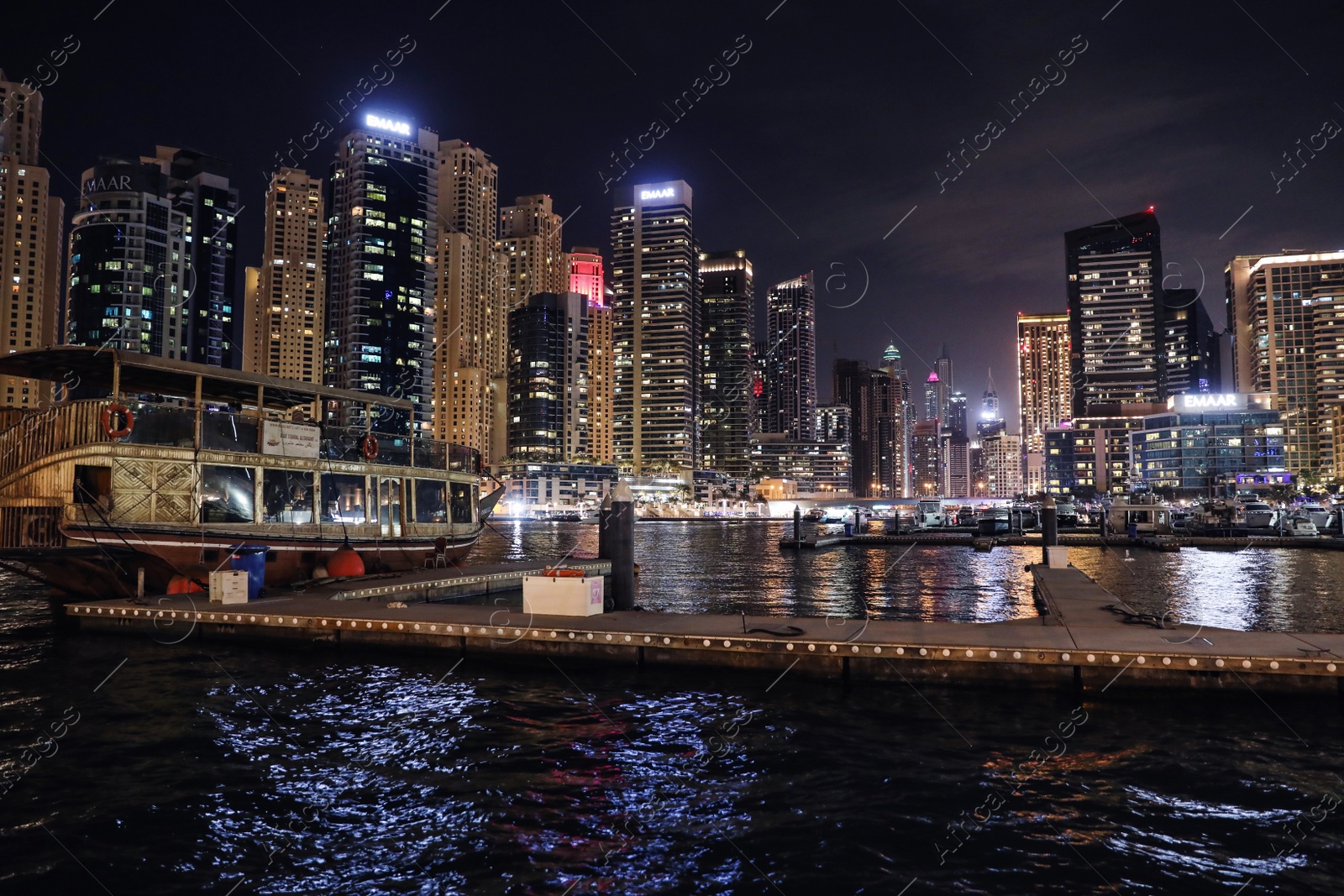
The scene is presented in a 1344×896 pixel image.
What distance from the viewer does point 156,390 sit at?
28844mm

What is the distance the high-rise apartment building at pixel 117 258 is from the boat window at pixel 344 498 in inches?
6250

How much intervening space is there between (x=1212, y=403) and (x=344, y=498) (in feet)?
648

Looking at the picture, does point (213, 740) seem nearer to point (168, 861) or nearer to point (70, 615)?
point (168, 861)

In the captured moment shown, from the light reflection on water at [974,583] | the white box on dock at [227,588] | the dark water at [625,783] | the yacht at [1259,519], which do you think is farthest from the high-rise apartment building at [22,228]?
the yacht at [1259,519]

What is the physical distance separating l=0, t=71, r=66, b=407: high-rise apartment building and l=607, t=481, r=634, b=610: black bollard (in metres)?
167

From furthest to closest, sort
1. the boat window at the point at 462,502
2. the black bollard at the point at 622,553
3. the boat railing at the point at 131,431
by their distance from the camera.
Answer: the boat window at the point at 462,502 < the black bollard at the point at 622,553 < the boat railing at the point at 131,431

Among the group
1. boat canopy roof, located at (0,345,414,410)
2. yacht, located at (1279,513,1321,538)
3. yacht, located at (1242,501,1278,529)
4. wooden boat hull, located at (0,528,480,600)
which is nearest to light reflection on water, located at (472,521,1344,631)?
yacht, located at (1279,513,1321,538)

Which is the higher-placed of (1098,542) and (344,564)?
(344,564)

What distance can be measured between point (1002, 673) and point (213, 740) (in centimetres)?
1497

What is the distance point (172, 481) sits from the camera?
80.1 feet

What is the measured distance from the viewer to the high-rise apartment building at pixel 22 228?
499 ft

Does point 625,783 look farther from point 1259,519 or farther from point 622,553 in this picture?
point 1259,519

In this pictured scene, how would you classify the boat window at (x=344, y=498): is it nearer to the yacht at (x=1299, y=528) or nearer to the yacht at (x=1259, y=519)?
the yacht at (x=1299, y=528)

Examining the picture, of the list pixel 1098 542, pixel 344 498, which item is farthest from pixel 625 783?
pixel 1098 542
